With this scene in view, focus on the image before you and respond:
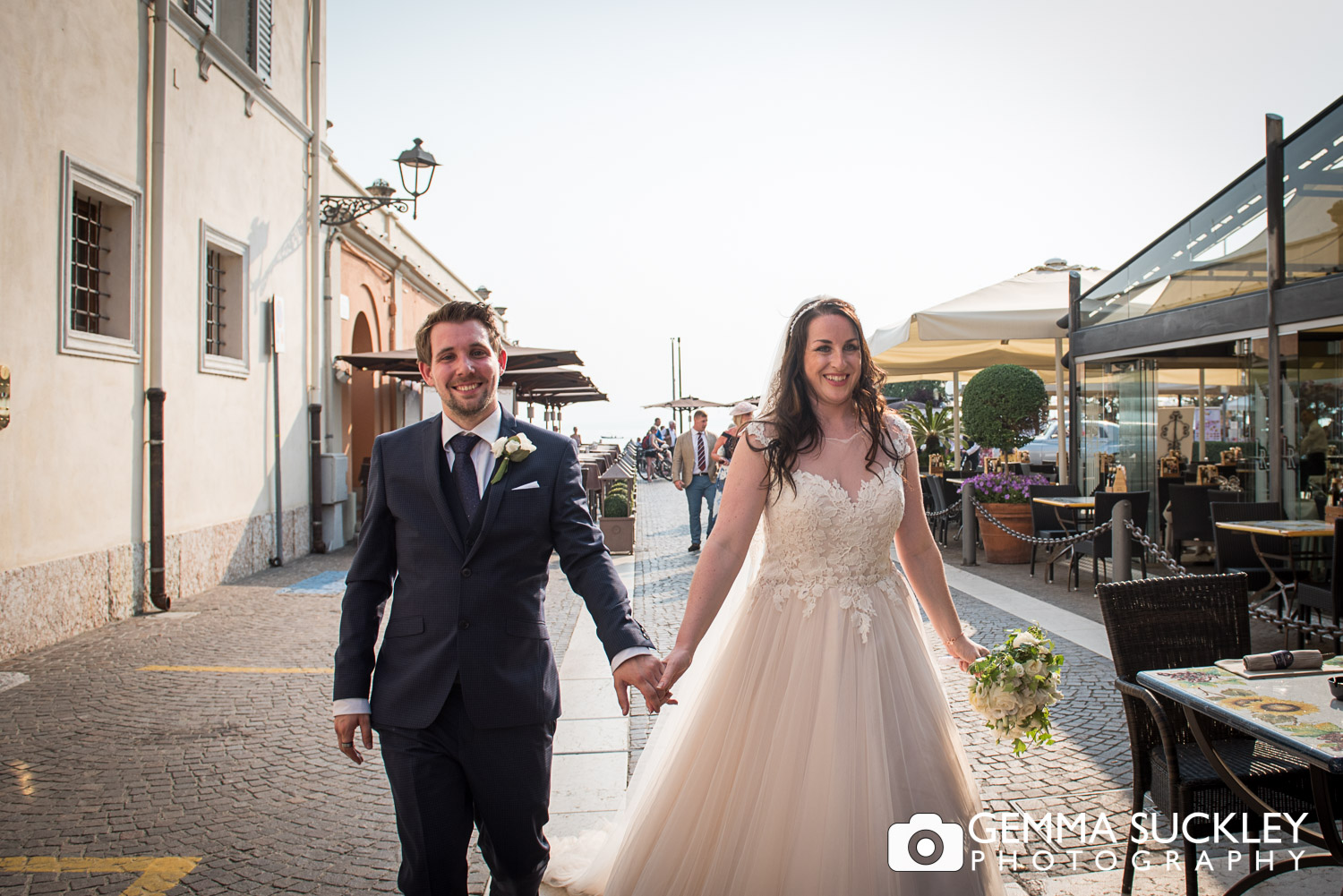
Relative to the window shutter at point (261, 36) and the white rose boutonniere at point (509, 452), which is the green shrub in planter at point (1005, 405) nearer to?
the window shutter at point (261, 36)

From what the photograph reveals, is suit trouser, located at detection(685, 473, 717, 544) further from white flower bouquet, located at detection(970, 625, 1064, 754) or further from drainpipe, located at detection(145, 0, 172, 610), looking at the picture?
white flower bouquet, located at detection(970, 625, 1064, 754)

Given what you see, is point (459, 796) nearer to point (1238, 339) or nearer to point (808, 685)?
point (808, 685)

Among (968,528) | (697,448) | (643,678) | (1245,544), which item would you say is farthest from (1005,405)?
(643,678)

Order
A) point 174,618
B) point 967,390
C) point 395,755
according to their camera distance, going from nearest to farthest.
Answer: point 395,755, point 174,618, point 967,390

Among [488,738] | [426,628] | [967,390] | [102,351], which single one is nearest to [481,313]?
[426,628]

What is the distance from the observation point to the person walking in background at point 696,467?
1242 cm

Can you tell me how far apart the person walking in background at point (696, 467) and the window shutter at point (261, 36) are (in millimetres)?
6967

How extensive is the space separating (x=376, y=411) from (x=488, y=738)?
15.4 meters

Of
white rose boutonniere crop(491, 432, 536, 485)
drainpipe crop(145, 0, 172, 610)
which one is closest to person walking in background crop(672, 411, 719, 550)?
drainpipe crop(145, 0, 172, 610)

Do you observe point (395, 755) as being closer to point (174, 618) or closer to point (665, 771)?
point (665, 771)

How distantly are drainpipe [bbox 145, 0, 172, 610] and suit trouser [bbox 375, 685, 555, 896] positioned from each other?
704cm

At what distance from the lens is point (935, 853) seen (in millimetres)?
2432

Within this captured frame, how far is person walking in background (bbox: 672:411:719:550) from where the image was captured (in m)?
12.4

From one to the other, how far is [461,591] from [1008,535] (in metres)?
9.79
